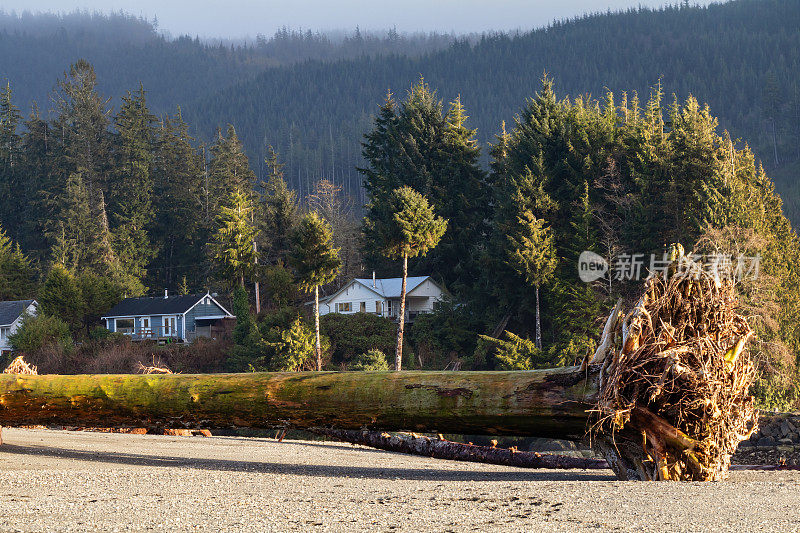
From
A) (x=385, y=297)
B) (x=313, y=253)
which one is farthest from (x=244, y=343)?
(x=385, y=297)

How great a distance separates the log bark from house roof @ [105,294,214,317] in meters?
49.7

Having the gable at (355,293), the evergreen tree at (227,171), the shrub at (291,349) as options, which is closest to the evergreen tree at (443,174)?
the gable at (355,293)

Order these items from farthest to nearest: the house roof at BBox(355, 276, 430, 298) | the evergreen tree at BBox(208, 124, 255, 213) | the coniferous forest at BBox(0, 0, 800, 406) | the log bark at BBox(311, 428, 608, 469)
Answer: the evergreen tree at BBox(208, 124, 255, 213)
the house roof at BBox(355, 276, 430, 298)
the coniferous forest at BBox(0, 0, 800, 406)
the log bark at BBox(311, 428, 608, 469)

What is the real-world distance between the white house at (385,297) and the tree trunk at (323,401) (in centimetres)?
4129

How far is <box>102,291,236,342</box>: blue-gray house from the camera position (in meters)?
61.6

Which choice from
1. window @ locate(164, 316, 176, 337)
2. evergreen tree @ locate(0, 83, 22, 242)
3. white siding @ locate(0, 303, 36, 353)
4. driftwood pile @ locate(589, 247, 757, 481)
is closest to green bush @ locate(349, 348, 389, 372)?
window @ locate(164, 316, 176, 337)

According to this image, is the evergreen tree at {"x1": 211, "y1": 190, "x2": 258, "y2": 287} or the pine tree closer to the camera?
the pine tree

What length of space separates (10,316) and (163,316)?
12594mm

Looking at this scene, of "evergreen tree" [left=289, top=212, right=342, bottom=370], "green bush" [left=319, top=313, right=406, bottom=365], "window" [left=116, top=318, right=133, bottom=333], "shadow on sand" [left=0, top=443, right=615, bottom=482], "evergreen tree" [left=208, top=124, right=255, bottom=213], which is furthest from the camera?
"evergreen tree" [left=208, top=124, right=255, bottom=213]

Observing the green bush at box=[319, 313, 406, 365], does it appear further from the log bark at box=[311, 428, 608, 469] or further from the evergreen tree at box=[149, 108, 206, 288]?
the evergreen tree at box=[149, 108, 206, 288]

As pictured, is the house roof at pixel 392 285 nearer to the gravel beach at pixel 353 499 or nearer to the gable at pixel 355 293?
the gable at pixel 355 293

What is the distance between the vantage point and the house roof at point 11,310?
62.2 m

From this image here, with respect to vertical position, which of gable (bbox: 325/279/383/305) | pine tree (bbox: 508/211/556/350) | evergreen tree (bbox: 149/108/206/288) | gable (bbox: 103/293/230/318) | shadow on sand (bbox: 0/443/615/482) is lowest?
shadow on sand (bbox: 0/443/615/482)

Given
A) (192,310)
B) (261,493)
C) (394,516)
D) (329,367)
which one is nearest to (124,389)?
(261,493)
